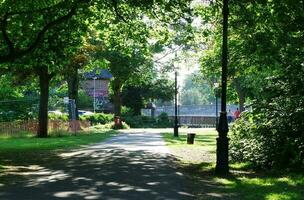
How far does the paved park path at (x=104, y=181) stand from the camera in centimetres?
1123

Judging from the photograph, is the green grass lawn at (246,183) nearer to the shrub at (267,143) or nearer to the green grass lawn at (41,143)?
the shrub at (267,143)

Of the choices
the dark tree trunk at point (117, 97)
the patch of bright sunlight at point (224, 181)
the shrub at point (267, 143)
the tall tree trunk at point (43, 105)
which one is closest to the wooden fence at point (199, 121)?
the dark tree trunk at point (117, 97)

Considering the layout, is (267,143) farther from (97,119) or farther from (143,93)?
(143,93)

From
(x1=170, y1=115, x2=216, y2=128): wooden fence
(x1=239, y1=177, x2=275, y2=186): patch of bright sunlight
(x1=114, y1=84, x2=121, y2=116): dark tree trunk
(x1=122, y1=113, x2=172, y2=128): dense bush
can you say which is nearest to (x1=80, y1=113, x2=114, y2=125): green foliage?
(x1=114, y1=84, x2=121, y2=116): dark tree trunk

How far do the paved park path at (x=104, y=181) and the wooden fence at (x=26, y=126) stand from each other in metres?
17.4

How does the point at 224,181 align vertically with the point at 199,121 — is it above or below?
below

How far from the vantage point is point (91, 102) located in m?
90.6

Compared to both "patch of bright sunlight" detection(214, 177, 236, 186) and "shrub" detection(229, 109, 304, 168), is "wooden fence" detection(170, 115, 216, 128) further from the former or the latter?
"patch of bright sunlight" detection(214, 177, 236, 186)

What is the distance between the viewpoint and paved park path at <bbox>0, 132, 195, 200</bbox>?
11.2 metres

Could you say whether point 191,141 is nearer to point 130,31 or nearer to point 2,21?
point 130,31

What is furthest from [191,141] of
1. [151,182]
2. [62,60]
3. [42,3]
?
[151,182]

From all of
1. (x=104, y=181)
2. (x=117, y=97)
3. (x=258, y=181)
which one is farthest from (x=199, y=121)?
(x=104, y=181)

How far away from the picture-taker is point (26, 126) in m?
37.8

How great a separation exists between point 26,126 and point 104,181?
84.3 feet
